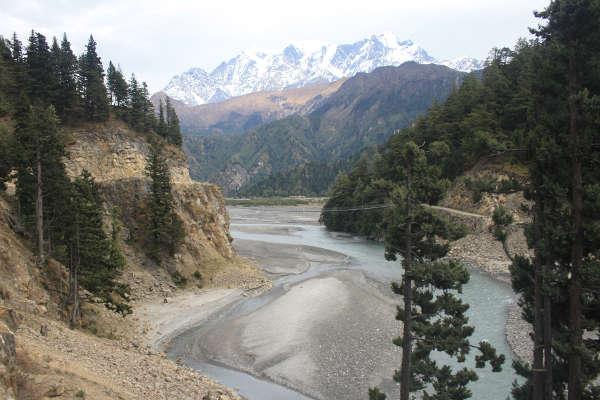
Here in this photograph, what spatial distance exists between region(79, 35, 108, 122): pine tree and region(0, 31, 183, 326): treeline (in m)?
0.11

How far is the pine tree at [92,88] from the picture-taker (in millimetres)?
45562

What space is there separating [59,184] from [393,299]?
93.1 ft

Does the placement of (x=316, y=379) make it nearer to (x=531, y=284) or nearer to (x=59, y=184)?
(x=531, y=284)

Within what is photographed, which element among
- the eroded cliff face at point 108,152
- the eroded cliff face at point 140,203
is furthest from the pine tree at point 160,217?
the eroded cliff face at point 108,152

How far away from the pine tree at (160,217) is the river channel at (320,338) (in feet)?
32.7

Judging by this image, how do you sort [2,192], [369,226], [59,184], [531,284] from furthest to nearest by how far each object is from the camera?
[369,226] < [2,192] < [59,184] < [531,284]

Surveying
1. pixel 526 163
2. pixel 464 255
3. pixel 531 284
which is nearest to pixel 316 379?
pixel 531 284

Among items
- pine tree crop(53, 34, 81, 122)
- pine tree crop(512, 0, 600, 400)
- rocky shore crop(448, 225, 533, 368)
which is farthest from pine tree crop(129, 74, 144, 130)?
pine tree crop(512, 0, 600, 400)

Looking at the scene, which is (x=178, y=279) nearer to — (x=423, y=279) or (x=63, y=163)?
(x=63, y=163)

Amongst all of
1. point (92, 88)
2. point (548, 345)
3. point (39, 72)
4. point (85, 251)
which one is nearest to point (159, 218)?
point (85, 251)

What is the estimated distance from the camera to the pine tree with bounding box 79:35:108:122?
1794 inches

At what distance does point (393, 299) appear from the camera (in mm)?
35219

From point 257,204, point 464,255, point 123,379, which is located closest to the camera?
point 123,379

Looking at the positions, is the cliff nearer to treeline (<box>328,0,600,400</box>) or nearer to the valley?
the valley
